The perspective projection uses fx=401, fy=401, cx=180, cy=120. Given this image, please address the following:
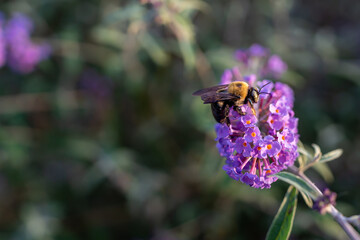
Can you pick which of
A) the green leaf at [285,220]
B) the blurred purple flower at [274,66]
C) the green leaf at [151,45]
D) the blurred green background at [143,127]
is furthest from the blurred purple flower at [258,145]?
the green leaf at [151,45]

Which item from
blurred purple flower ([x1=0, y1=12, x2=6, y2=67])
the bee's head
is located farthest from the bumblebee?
blurred purple flower ([x1=0, y1=12, x2=6, y2=67])

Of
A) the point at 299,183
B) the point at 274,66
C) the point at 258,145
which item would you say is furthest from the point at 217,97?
the point at 274,66

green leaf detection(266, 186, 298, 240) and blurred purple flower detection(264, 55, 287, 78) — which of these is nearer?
green leaf detection(266, 186, 298, 240)

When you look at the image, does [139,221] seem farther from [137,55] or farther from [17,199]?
[137,55]

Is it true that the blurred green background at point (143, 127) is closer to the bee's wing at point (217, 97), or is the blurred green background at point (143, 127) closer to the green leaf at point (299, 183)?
the bee's wing at point (217, 97)

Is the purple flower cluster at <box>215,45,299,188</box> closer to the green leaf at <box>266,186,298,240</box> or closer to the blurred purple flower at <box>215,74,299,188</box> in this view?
the blurred purple flower at <box>215,74,299,188</box>

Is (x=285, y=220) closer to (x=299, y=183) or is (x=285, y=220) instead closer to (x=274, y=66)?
(x=299, y=183)

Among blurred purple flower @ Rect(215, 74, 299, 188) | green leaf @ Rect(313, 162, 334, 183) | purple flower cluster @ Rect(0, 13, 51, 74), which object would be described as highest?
purple flower cluster @ Rect(0, 13, 51, 74)

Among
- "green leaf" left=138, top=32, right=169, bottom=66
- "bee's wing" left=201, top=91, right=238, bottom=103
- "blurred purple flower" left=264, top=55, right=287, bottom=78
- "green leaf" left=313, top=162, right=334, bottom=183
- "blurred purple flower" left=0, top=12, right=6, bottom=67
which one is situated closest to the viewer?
"bee's wing" left=201, top=91, right=238, bottom=103
